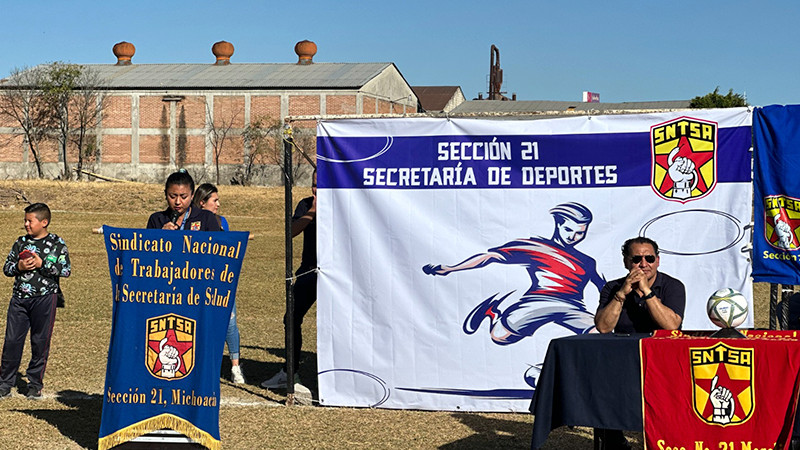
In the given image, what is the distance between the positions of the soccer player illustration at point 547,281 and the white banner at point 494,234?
0.04ft

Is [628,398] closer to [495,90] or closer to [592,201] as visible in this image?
[592,201]

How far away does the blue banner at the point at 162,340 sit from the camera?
623cm

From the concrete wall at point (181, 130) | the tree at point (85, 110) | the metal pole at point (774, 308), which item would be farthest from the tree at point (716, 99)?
the metal pole at point (774, 308)

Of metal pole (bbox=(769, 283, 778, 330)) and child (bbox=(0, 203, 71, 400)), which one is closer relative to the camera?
metal pole (bbox=(769, 283, 778, 330))

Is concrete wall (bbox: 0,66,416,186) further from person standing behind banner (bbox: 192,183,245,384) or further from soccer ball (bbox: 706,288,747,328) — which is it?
soccer ball (bbox: 706,288,747,328)

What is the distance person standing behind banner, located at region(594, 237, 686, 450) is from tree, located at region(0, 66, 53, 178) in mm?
54620

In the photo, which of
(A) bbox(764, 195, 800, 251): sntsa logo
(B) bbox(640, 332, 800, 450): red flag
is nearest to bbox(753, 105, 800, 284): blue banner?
(A) bbox(764, 195, 800, 251): sntsa logo

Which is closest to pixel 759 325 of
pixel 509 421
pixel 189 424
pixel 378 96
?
pixel 509 421

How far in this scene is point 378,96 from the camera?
56781 millimetres

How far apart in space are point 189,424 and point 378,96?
51334 mm

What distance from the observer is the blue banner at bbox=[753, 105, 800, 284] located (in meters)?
7.18

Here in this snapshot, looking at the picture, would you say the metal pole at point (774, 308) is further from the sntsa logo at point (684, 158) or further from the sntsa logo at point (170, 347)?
the sntsa logo at point (170, 347)

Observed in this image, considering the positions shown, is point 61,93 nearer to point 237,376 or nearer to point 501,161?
point 237,376

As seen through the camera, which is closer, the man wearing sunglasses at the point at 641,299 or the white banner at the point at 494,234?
the man wearing sunglasses at the point at 641,299
